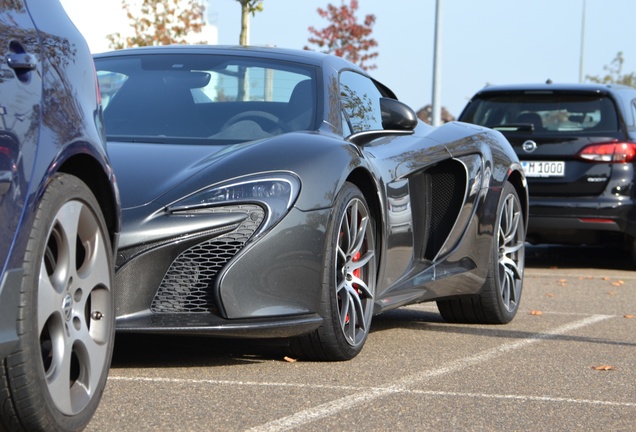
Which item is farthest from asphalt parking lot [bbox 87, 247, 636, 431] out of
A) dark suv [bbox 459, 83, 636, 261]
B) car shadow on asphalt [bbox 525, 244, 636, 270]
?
car shadow on asphalt [bbox 525, 244, 636, 270]

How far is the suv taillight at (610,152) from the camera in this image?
38.8ft

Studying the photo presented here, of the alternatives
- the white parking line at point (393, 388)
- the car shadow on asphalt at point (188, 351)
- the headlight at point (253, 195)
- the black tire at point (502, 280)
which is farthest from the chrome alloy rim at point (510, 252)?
the headlight at point (253, 195)

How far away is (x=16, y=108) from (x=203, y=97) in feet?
9.59

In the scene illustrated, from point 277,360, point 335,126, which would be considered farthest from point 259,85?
point 277,360

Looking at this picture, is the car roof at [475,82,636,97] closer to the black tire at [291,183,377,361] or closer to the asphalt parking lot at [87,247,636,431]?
the asphalt parking lot at [87,247,636,431]

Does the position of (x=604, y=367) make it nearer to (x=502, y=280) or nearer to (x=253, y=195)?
(x=253, y=195)

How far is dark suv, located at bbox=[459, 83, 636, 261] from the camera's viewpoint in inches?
465

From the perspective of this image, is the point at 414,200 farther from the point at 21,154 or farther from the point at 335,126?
the point at 21,154

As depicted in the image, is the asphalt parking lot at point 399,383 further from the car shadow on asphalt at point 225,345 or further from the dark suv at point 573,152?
the dark suv at point 573,152

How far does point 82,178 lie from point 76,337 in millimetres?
473

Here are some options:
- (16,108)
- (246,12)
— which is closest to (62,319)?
(16,108)

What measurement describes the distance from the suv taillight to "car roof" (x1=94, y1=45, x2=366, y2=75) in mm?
5455

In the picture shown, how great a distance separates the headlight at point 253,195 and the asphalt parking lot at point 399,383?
65 centimetres

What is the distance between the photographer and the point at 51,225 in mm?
3549
